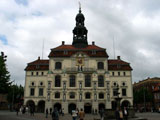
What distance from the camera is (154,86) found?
84.5 metres

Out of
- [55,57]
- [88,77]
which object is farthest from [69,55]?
[88,77]

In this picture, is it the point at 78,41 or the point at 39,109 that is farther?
the point at 78,41

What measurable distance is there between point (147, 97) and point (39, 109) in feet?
140

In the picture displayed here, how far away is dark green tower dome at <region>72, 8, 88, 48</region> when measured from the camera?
211ft

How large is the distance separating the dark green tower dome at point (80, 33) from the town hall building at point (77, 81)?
1.66 feet

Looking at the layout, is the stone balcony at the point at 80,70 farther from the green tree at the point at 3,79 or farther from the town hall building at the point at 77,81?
the green tree at the point at 3,79

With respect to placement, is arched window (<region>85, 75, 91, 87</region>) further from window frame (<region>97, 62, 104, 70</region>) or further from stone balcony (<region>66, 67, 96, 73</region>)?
window frame (<region>97, 62, 104, 70</region>)

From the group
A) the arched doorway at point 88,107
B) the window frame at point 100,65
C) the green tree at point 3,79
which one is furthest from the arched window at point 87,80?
the green tree at point 3,79

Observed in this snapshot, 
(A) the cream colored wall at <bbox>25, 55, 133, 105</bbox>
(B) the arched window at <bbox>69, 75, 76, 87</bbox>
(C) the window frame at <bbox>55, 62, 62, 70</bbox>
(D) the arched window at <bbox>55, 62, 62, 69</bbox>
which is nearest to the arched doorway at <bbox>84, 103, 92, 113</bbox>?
(A) the cream colored wall at <bbox>25, 55, 133, 105</bbox>

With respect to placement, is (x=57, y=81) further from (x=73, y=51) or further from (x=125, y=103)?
(x=125, y=103)

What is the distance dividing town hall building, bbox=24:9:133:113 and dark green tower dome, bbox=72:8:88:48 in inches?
19.9

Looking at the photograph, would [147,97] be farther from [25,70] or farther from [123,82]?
[25,70]

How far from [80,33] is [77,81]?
16885 millimetres

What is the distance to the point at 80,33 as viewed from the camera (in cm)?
6519
